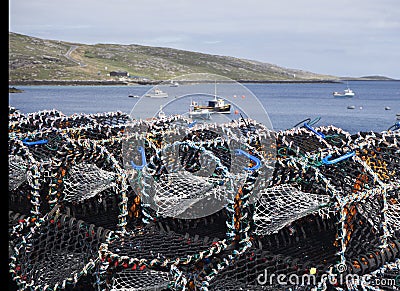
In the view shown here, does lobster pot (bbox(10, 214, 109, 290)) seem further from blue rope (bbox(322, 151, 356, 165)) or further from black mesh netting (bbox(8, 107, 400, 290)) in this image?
blue rope (bbox(322, 151, 356, 165))

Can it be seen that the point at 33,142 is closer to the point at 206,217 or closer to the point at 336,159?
the point at 206,217

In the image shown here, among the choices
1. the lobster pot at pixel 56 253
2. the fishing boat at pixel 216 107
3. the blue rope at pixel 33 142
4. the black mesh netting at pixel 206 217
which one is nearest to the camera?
the black mesh netting at pixel 206 217

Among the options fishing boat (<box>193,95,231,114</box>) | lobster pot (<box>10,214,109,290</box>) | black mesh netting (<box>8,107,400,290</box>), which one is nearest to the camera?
black mesh netting (<box>8,107,400,290</box>)

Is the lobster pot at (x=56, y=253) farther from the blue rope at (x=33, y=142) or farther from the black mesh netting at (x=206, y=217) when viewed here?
the blue rope at (x=33, y=142)

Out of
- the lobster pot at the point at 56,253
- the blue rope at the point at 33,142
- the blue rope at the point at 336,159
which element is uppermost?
the blue rope at the point at 336,159

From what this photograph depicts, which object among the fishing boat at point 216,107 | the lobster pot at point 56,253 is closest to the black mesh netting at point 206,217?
the lobster pot at point 56,253

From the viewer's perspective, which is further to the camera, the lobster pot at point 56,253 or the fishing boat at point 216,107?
the fishing boat at point 216,107

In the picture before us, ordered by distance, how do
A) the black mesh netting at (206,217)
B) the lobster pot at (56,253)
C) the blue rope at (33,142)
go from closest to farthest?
the black mesh netting at (206,217) → the lobster pot at (56,253) → the blue rope at (33,142)

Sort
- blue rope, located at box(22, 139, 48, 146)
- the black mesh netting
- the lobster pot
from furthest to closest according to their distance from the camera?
blue rope, located at box(22, 139, 48, 146) → the lobster pot → the black mesh netting

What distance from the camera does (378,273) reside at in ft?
10.3

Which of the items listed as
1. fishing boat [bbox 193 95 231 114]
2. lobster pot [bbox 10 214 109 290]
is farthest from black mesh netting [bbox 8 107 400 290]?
fishing boat [bbox 193 95 231 114]

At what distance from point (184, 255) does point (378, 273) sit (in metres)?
1.24

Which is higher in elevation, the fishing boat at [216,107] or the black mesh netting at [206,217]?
the fishing boat at [216,107]

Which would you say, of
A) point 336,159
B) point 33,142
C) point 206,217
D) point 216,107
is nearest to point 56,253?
point 206,217
